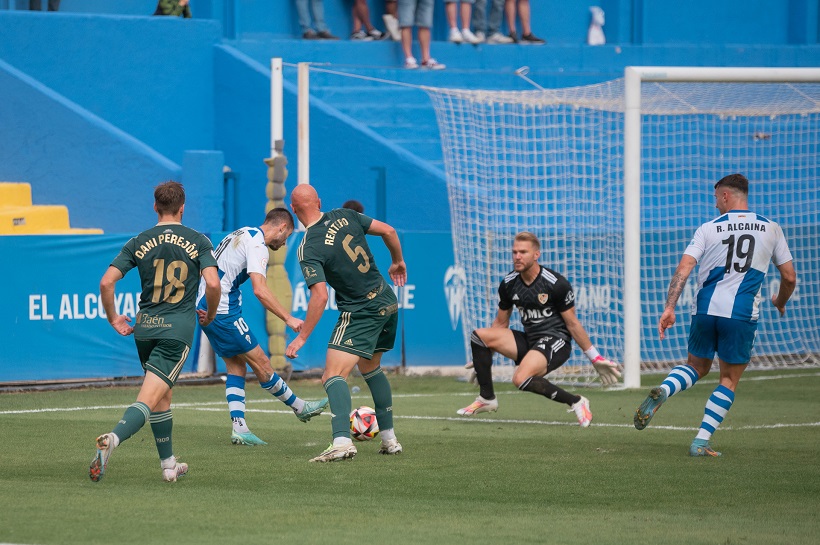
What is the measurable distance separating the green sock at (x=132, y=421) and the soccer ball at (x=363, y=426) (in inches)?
93.2

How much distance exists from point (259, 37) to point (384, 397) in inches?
623

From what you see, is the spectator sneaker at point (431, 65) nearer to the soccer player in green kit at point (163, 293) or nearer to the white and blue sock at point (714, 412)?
the white and blue sock at point (714, 412)

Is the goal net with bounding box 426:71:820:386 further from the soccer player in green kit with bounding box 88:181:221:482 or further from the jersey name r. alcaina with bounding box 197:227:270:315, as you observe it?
the soccer player in green kit with bounding box 88:181:221:482

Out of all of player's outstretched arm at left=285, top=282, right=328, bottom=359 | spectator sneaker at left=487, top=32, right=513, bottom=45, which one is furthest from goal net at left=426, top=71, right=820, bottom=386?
player's outstretched arm at left=285, top=282, right=328, bottom=359

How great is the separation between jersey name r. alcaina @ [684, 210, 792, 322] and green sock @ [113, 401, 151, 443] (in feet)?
13.5

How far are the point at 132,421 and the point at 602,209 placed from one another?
1074 cm

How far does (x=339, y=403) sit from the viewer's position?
960 cm

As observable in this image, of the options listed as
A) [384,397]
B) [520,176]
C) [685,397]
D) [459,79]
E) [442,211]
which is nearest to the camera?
[384,397]

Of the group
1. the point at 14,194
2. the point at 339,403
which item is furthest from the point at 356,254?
the point at 14,194

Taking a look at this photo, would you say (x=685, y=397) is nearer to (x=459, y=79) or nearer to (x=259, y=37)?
(x=459, y=79)

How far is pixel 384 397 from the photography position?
9953 mm

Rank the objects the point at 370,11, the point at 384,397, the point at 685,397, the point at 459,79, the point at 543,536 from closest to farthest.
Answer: the point at 543,536
the point at 384,397
the point at 685,397
the point at 459,79
the point at 370,11

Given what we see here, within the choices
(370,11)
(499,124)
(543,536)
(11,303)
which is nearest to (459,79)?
(370,11)

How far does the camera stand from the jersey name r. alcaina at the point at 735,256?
32.3 ft
